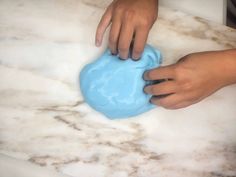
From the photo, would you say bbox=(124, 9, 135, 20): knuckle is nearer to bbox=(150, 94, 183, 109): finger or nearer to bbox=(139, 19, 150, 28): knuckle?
bbox=(139, 19, 150, 28): knuckle

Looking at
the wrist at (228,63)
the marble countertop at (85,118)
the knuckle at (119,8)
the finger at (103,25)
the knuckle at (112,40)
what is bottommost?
the marble countertop at (85,118)

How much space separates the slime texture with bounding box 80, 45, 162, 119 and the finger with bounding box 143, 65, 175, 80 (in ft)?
0.12

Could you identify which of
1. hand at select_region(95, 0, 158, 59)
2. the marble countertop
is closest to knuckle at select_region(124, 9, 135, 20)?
hand at select_region(95, 0, 158, 59)

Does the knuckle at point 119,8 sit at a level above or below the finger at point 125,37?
above

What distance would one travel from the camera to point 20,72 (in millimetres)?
845

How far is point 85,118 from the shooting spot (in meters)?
0.81

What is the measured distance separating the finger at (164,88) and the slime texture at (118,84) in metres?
0.04

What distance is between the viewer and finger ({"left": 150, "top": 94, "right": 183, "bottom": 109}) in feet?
2.43

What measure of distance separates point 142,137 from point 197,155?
4.9 inches

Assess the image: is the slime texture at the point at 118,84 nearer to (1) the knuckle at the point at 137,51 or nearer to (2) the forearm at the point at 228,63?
(1) the knuckle at the point at 137,51

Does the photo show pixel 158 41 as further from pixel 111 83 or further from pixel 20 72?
pixel 20 72

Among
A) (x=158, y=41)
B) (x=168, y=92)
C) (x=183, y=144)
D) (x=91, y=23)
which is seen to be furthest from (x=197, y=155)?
(x=91, y=23)

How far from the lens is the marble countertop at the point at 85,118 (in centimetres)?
79

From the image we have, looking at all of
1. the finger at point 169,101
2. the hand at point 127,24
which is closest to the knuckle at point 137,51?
the hand at point 127,24
